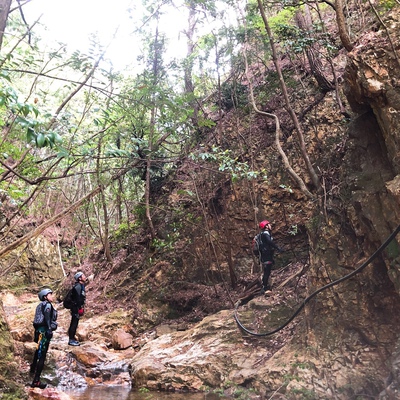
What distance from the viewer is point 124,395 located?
711cm

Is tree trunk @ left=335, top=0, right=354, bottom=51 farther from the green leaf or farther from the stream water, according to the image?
the stream water

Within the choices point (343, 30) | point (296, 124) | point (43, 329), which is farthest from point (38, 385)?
point (343, 30)

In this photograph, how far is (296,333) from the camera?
7.23 meters

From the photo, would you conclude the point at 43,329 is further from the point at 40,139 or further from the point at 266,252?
the point at 266,252

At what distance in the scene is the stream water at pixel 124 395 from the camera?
6824mm

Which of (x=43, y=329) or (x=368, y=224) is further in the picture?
(x=43, y=329)

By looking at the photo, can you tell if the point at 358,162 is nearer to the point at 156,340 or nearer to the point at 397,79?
the point at 397,79

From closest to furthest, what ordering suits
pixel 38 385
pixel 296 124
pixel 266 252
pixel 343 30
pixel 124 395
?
1. pixel 343 30
2. pixel 38 385
3. pixel 124 395
4. pixel 296 124
5. pixel 266 252

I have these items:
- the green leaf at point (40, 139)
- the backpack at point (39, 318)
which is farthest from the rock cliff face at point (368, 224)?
the backpack at point (39, 318)

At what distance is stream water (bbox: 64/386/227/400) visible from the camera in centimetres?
682

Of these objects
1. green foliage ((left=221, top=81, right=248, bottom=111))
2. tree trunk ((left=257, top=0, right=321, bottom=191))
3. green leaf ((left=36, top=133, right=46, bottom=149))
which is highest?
green foliage ((left=221, top=81, right=248, bottom=111))

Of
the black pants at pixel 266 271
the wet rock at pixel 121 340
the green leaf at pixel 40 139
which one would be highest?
the green leaf at pixel 40 139

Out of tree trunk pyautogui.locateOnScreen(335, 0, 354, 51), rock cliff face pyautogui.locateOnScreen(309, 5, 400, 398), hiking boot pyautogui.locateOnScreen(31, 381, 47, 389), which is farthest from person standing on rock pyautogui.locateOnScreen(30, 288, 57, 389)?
tree trunk pyautogui.locateOnScreen(335, 0, 354, 51)

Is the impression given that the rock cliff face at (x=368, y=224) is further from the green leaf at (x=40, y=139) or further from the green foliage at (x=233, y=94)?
the green foliage at (x=233, y=94)
